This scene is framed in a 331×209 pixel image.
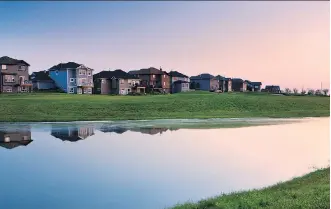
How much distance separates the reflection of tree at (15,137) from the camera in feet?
39.3

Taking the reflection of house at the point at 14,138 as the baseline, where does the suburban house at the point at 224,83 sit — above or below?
above

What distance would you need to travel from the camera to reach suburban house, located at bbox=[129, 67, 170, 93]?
38.2 m

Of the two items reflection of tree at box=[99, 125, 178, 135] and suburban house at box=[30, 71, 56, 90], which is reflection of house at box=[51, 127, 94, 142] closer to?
reflection of tree at box=[99, 125, 178, 135]

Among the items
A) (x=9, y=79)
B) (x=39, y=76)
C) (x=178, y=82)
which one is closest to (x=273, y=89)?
(x=178, y=82)

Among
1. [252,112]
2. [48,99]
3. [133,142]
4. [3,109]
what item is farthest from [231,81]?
[133,142]

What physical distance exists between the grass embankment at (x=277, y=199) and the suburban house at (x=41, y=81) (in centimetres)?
2081

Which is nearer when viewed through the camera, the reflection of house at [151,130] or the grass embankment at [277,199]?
the grass embankment at [277,199]

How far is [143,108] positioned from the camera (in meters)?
23.0

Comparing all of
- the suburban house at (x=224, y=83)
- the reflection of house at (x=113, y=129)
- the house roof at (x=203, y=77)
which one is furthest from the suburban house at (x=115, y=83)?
the reflection of house at (x=113, y=129)

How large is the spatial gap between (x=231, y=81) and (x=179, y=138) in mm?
37322

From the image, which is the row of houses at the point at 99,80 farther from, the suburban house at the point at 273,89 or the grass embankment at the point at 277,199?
the grass embankment at the point at 277,199

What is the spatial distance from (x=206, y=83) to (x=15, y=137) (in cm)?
3797

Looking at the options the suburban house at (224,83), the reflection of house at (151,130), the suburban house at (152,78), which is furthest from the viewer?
the suburban house at (224,83)

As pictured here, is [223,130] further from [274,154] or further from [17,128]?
[17,128]
